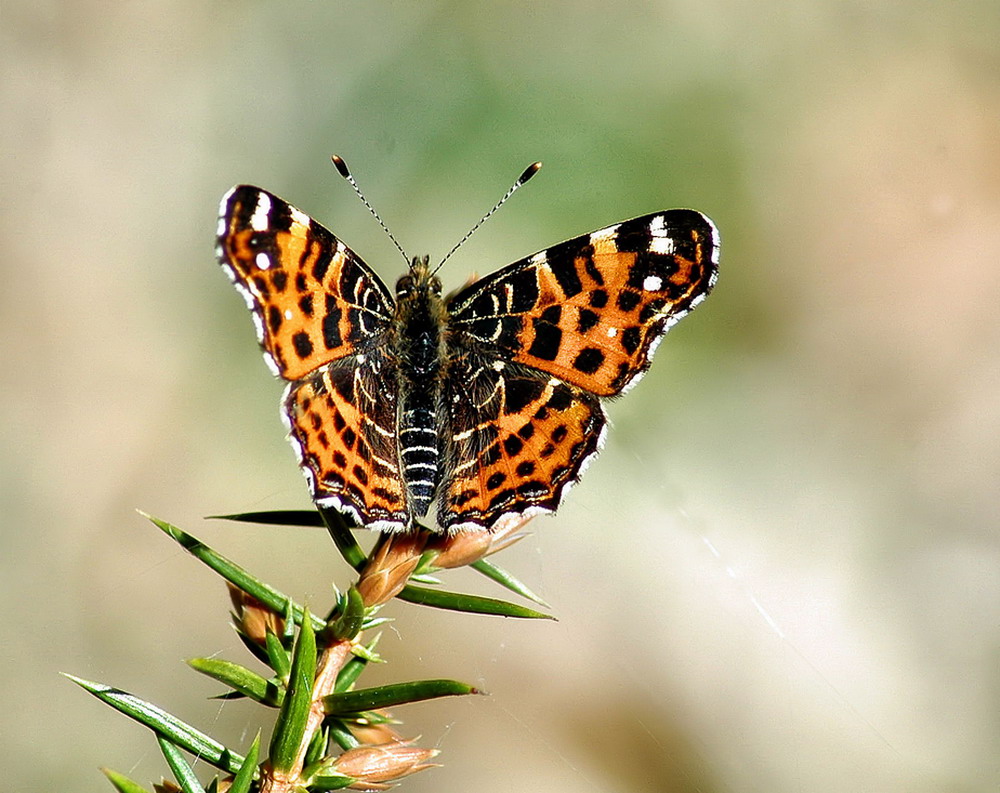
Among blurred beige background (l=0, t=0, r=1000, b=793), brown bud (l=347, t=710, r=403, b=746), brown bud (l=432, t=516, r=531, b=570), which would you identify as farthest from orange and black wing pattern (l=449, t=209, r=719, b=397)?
→ blurred beige background (l=0, t=0, r=1000, b=793)

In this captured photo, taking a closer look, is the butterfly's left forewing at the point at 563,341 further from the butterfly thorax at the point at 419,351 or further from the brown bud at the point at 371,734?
the brown bud at the point at 371,734

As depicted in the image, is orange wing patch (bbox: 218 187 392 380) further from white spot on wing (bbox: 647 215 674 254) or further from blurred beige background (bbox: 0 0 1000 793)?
blurred beige background (bbox: 0 0 1000 793)

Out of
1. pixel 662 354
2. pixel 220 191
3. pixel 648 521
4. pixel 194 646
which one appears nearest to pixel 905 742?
pixel 648 521

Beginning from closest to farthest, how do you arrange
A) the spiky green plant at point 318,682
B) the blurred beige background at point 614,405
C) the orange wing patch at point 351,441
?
the spiky green plant at point 318,682
the orange wing patch at point 351,441
the blurred beige background at point 614,405

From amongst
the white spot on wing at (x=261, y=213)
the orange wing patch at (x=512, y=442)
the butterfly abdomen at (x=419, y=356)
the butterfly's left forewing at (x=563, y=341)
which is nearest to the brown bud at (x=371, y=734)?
the orange wing patch at (x=512, y=442)

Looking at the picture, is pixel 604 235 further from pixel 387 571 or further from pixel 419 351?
pixel 387 571

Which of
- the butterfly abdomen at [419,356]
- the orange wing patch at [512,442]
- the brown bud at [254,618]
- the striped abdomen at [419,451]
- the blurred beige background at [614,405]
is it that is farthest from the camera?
the blurred beige background at [614,405]

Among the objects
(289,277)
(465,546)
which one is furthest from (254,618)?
(289,277)
